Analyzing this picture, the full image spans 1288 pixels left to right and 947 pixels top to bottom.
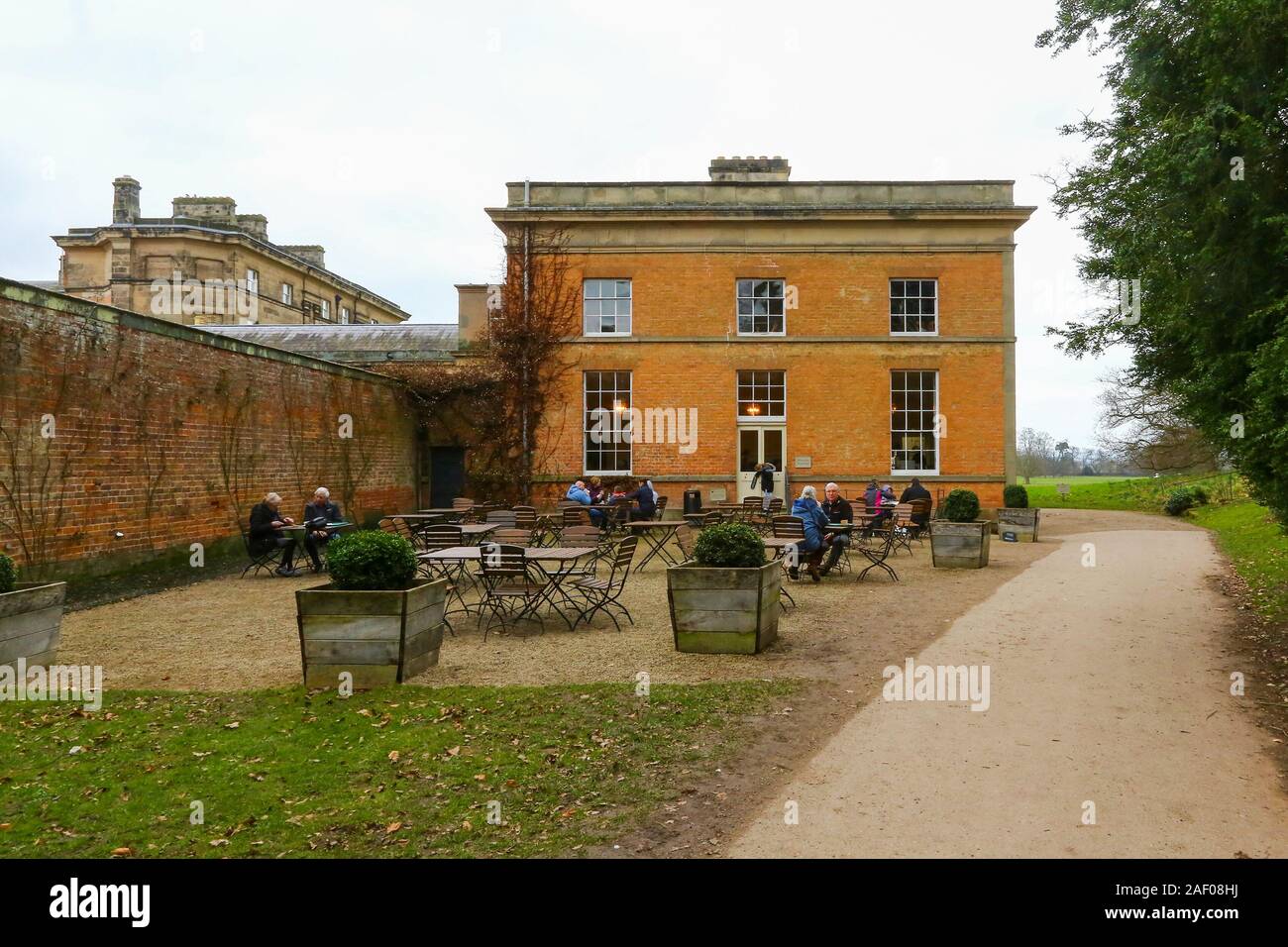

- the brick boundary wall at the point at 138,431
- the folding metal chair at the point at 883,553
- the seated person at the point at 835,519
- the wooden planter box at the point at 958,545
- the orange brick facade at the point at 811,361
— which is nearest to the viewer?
the brick boundary wall at the point at 138,431

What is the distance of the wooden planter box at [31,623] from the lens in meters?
6.28

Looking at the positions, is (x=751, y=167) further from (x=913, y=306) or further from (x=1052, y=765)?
(x=1052, y=765)

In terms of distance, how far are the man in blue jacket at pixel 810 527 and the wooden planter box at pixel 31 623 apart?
326 inches

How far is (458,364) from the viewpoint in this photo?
21.3m

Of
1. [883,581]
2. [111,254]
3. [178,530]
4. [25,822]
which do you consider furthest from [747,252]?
[111,254]

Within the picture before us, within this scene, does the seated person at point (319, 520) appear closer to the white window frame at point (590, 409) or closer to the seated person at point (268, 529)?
the seated person at point (268, 529)

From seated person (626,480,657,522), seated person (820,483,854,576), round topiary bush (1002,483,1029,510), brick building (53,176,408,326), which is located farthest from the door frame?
brick building (53,176,408,326)

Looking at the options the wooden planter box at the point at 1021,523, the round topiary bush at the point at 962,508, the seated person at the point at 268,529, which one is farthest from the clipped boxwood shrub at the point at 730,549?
the wooden planter box at the point at 1021,523

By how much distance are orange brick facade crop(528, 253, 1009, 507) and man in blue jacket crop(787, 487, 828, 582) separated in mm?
9307

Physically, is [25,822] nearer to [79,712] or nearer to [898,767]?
[79,712]

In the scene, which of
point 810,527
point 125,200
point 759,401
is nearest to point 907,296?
point 759,401

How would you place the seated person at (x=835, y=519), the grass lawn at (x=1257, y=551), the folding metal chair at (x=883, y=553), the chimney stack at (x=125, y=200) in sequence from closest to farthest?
the grass lawn at (x=1257, y=551), the folding metal chair at (x=883, y=553), the seated person at (x=835, y=519), the chimney stack at (x=125, y=200)

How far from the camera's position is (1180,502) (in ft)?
87.9

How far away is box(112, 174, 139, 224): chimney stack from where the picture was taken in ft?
124
